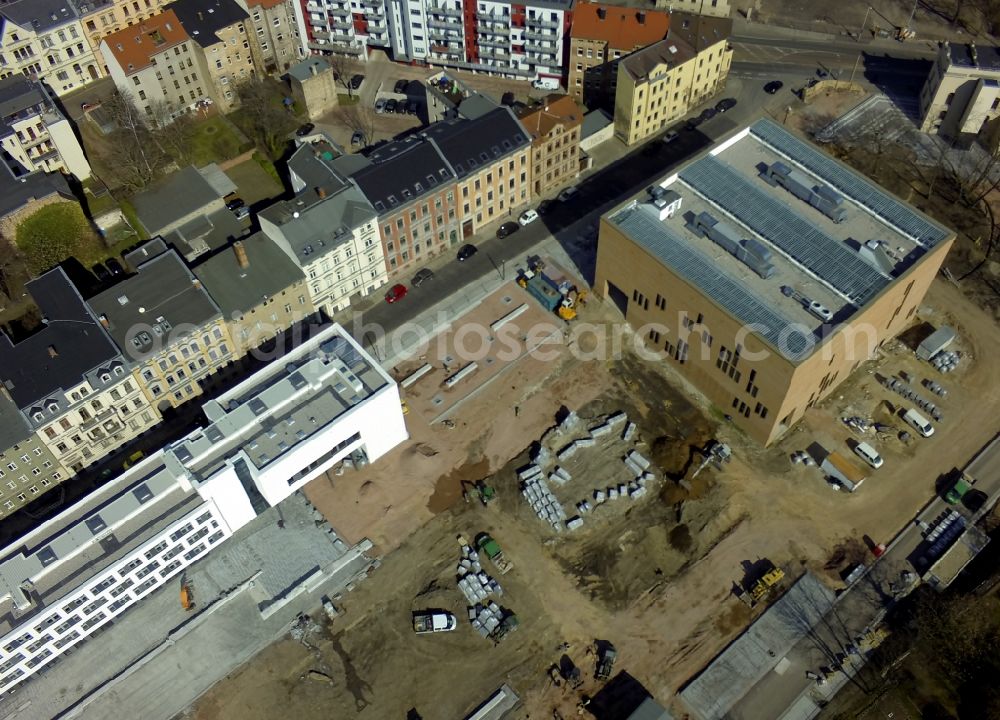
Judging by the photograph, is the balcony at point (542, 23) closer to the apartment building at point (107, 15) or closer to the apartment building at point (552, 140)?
the apartment building at point (552, 140)

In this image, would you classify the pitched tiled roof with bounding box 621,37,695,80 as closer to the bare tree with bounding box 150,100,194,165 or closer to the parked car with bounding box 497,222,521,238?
the parked car with bounding box 497,222,521,238

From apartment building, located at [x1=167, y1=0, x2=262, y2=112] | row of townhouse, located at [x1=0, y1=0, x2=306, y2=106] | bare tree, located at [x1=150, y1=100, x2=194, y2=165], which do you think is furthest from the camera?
apartment building, located at [x1=167, y1=0, x2=262, y2=112]

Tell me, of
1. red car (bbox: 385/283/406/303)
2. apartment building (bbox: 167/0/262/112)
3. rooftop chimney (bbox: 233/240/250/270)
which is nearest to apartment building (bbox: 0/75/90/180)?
apartment building (bbox: 167/0/262/112)

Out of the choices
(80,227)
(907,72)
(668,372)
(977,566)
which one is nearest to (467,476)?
(668,372)

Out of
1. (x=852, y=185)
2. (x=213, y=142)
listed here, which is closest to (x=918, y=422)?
(x=852, y=185)

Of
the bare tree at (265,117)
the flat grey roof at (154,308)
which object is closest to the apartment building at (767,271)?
the flat grey roof at (154,308)
